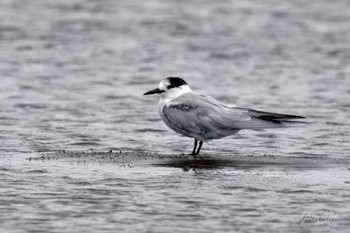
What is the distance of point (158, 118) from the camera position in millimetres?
12242

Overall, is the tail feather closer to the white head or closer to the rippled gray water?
the rippled gray water

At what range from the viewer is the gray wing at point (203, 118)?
32.6 feet

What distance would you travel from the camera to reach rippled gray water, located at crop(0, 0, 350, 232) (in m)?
7.67

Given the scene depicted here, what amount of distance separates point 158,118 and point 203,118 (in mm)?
2320

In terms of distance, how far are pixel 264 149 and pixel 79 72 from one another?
5.49 meters

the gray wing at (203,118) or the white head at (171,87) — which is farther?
the white head at (171,87)

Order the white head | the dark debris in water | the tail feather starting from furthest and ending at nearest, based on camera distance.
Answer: the white head, the tail feather, the dark debris in water

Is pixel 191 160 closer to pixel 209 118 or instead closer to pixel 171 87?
pixel 209 118

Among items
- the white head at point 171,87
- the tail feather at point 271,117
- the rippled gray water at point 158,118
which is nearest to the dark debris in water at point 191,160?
the rippled gray water at point 158,118

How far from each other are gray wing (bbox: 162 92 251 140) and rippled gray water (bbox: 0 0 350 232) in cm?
30

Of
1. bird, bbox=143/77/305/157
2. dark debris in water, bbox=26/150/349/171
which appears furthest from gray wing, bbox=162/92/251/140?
dark debris in water, bbox=26/150/349/171

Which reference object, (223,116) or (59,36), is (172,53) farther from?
(223,116)

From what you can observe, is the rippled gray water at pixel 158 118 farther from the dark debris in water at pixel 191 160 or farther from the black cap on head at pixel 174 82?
the black cap on head at pixel 174 82

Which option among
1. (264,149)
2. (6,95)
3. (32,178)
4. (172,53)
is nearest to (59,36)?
(172,53)
